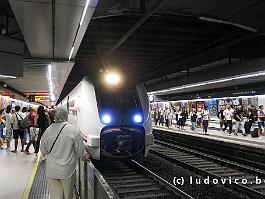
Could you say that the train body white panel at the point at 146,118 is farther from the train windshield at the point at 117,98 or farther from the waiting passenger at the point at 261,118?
the waiting passenger at the point at 261,118

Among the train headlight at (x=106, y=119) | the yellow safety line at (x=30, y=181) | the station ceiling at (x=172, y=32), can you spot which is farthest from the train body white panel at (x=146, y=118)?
the yellow safety line at (x=30, y=181)

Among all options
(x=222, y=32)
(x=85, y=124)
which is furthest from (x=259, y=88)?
(x=85, y=124)

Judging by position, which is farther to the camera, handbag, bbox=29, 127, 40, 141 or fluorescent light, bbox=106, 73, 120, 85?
handbag, bbox=29, 127, 40, 141

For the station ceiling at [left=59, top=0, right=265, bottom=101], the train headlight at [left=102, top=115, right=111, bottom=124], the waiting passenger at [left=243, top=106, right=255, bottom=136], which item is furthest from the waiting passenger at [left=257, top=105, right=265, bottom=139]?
the train headlight at [left=102, top=115, right=111, bottom=124]

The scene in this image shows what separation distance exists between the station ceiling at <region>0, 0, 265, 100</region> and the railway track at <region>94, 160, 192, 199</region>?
2709 mm

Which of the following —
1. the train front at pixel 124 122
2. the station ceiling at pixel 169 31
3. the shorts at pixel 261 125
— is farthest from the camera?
the shorts at pixel 261 125

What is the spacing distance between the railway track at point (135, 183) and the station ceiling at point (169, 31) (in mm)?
2709

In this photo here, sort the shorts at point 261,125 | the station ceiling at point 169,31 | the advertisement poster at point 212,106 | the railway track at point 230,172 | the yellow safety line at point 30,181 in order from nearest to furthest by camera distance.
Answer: the yellow safety line at point 30,181 → the railway track at point 230,172 → the station ceiling at point 169,31 → the shorts at point 261,125 → the advertisement poster at point 212,106

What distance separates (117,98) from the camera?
8.86m

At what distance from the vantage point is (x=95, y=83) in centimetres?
870

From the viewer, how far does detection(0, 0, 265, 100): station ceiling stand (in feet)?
24.5

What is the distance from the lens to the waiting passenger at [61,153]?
4.40m

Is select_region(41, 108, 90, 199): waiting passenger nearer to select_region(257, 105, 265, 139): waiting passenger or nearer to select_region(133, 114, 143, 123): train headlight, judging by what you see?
select_region(133, 114, 143, 123): train headlight

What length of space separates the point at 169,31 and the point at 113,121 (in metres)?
3.52
